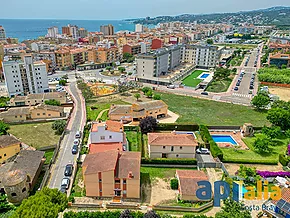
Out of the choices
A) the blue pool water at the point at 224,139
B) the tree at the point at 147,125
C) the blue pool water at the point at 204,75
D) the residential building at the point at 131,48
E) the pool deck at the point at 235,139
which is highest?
the residential building at the point at 131,48

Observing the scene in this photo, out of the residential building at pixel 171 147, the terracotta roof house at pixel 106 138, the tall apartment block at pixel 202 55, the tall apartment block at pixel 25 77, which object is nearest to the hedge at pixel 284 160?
the residential building at pixel 171 147

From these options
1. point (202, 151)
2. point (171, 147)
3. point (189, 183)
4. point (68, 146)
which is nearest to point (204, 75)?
point (202, 151)

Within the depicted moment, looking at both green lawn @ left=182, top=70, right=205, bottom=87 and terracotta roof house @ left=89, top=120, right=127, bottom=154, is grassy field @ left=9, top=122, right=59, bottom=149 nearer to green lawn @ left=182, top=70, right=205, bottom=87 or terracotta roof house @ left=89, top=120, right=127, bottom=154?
terracotta roof house @ left=89, top=120, right=127, bottom=154

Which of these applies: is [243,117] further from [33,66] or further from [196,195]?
[33,66]

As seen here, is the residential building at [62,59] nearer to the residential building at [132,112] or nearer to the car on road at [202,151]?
the residential building at [132,112]

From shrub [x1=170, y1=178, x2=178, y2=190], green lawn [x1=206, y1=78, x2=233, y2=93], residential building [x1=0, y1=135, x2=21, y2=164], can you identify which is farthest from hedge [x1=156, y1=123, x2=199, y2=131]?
green lawn [x1=206, y1=78, x2=233, y2=93]
